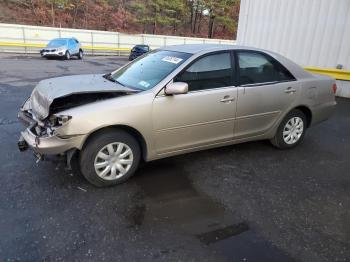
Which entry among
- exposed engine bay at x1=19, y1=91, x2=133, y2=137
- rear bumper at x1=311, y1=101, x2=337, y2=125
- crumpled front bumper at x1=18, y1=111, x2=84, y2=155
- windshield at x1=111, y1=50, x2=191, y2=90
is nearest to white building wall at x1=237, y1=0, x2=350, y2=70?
rear bumper at x1=311, y1=101, x2=337, y2=125

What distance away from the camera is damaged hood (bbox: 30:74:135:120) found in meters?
3.48

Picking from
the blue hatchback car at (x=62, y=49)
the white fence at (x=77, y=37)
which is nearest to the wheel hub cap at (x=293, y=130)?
the blue hatchback car at (x=62, y=49)

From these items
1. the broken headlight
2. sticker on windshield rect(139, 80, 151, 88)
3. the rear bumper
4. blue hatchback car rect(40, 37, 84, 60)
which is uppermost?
sticker on windshield rect(139, 80, 151, 88)

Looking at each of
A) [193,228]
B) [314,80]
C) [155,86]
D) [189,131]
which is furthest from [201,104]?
[314,80]

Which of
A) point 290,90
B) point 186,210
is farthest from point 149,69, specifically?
point 290,90

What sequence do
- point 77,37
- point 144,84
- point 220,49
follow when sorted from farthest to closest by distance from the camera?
point 77,37 < point 220,49 < point 144,84

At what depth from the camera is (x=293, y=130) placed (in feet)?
16.7

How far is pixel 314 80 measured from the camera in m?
5.07

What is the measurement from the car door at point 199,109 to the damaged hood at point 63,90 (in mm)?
531

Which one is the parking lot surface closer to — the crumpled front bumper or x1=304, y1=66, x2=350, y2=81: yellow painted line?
the crumpled front bumper

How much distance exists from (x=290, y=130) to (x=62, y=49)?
67.0 ft

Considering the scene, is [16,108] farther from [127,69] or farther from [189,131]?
[189,131]

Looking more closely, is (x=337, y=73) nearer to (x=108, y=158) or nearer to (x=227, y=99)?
(x=227, y=99)

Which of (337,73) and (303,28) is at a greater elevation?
(303,28)
